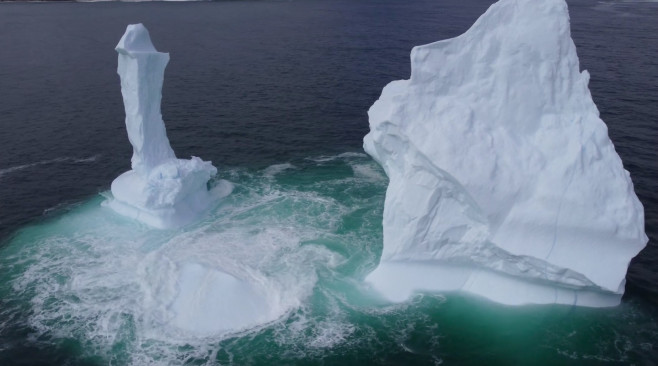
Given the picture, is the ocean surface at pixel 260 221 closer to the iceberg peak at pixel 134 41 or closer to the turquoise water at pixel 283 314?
the turquoise water at pixel 283 314

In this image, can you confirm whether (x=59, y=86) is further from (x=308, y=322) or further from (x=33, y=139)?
(x=308, y=322)

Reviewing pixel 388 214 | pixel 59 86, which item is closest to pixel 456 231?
pixel 388 214

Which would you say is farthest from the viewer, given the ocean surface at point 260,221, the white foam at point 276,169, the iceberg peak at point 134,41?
the white foam at point 276,169

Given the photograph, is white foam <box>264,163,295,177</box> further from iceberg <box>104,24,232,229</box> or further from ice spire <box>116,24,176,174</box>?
ice spire <box>116,24,176,174</box>

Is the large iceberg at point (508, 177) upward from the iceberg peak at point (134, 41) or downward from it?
downward

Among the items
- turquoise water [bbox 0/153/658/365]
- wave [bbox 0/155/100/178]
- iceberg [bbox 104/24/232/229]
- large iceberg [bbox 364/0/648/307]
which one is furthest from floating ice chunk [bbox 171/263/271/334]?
wave [bbox 0/155/100/178]

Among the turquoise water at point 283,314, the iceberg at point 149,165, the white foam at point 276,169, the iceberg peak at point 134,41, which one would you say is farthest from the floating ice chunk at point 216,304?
the iceberg peak at point 134,41
